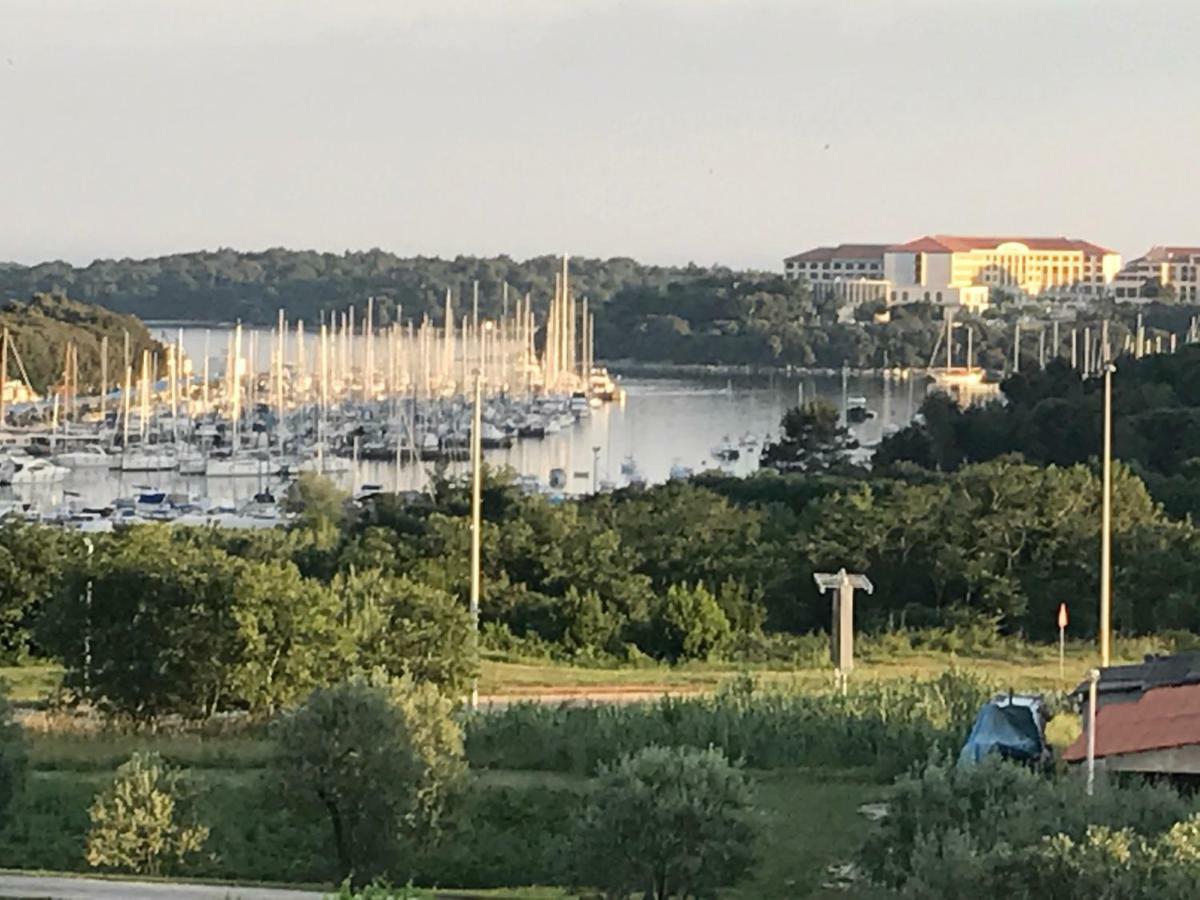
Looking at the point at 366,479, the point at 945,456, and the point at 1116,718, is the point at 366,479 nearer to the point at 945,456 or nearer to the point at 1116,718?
the point at 945,456

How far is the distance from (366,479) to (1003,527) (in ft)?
101

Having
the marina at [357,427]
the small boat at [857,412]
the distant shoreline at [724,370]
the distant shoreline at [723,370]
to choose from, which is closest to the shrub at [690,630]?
the marina at [357,427]

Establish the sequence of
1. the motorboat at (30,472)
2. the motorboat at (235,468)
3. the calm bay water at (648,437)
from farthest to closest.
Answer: the motorboat at (235,468), the calm bay water at (648,437), the motorboat at (30,472)

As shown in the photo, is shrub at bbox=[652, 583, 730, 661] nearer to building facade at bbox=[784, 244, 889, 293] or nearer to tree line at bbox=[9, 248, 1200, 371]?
tree line at bbox=[9, 248, 1200, 371]

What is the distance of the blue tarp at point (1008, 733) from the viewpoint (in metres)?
13.3

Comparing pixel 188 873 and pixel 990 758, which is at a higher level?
pixel 990 758

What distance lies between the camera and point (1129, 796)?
33.2 ft

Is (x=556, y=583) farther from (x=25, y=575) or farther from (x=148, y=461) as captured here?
(x=148, y=461)

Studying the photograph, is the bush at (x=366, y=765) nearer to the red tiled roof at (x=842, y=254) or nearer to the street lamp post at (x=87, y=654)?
the street lamp post at (x=87, y=654)

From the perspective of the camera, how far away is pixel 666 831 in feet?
35.3

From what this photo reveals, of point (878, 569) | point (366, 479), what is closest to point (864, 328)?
point (366, 479)

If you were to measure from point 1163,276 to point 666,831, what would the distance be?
136 meters

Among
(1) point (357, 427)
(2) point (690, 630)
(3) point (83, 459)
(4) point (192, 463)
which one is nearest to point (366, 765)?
(2) point (690, 630)

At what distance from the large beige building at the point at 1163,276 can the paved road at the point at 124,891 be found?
127 m
